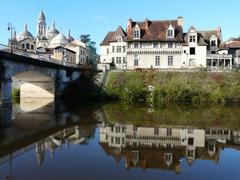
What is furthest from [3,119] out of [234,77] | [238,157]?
[234,77]

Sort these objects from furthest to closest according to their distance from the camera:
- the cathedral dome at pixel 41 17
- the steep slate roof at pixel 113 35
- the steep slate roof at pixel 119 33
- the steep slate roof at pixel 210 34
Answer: the cathedral dome at pixel 41 17 < the steep slate roof at pixel 113 35 < the steep slate roof at pixel 119 33 < the steep slate roof at pixel 210 34

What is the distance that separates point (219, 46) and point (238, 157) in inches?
2041

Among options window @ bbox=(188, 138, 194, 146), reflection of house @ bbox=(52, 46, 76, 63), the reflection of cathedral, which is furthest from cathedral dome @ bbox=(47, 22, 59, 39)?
window @ bbox=(188, 138, 194, 146)

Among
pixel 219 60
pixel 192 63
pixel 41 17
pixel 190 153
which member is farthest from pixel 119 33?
pixel 41 17

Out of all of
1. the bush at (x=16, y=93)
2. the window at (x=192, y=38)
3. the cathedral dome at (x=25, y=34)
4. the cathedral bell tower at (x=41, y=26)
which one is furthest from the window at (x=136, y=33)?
the cathedral bell tower at (x=41, y=26)

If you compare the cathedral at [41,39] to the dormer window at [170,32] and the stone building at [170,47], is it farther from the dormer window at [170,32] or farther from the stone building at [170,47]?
the dormer window at [170,32]

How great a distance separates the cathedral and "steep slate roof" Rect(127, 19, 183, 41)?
22.8 meters

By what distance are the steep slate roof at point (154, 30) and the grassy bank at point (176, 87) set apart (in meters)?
9.55

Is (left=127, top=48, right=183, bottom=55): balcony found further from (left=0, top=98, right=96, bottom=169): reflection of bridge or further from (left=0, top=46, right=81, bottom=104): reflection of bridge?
(left=0, top=98, right=96, bottom=169): reflection of bridge

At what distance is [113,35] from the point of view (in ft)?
228

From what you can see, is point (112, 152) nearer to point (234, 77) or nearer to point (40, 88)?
point (40, 88)

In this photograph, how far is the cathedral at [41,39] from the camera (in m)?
84.0

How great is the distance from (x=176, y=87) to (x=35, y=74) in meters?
21.5

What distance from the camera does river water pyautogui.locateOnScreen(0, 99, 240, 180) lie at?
12.2m
